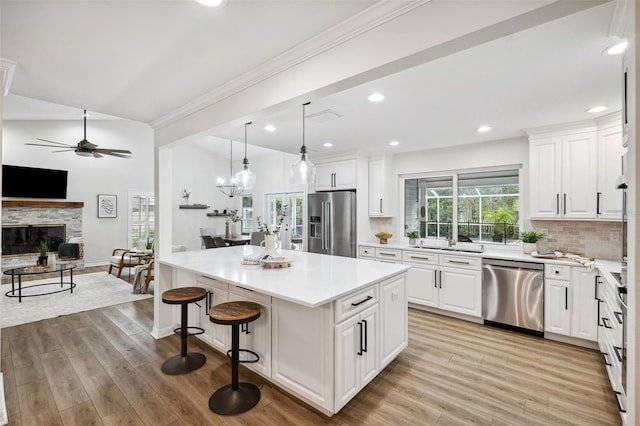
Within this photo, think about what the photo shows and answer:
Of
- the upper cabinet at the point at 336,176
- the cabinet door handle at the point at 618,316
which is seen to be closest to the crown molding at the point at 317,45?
the cabinet door handle at the point at 618,316

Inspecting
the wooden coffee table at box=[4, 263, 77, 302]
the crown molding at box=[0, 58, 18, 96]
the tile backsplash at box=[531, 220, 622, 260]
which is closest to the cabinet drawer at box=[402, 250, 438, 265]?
the tile backsplash at box=[531, 220, 622, 260]

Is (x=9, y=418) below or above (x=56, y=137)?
below

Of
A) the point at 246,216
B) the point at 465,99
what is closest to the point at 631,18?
the point at 465,99

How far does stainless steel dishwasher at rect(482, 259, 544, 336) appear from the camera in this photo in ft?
10.8

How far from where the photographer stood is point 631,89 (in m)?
1.10

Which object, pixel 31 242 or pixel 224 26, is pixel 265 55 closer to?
pixel 224 26

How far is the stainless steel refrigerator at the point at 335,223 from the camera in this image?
5.01 metres

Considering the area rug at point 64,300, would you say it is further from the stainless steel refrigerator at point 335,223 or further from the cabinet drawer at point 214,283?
the stainless steel refrigerator at point 335,223

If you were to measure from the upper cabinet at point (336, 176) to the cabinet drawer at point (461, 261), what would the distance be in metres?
1.86

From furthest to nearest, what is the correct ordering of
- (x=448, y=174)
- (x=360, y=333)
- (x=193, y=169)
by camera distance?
1. (x=193, y=169)
2. (x=448, y=174)
3. (x=360, y=333)

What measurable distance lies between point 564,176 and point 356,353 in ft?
→ 10.6

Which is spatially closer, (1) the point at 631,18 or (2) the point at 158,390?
(1) the point at 631,18

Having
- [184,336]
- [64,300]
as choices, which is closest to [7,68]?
[184,336]

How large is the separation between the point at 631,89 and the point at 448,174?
3759 mm
